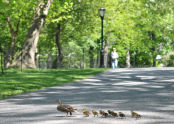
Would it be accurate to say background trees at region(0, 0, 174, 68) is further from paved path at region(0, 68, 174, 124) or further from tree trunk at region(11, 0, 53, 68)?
paved path at region(0, 68, 174, 124)

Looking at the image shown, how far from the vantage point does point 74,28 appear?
144 ft

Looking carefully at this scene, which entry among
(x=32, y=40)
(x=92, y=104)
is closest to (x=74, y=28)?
(x=32, y=40)

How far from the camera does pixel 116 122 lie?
729 cm

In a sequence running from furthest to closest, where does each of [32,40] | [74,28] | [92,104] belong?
[74,28]
[32,40]
[92,104]

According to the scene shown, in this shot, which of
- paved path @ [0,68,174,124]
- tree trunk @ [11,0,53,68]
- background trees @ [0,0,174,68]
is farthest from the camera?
background trees @ [0,0,174,68]

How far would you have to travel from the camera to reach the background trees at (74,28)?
95.5ft

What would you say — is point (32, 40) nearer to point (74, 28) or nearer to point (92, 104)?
point (74, 28)

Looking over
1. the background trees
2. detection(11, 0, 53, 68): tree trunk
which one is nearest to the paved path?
the background trees

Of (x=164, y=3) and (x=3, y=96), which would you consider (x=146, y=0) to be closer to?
(x=164, y=3)

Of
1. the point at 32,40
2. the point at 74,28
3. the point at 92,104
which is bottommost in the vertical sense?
the point at 92,104

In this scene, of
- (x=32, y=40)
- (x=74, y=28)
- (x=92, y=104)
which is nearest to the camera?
(x=92, y=104)

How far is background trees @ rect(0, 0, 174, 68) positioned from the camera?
95.5 feet

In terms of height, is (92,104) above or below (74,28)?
below

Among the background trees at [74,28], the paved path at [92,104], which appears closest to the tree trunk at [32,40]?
the background trees at [74,28]
